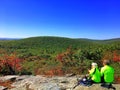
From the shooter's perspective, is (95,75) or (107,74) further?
(95,75)

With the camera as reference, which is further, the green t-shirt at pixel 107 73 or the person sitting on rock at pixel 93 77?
the person sitting on rock at pixel 93 77

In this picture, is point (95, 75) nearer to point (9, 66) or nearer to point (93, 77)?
point (93, 77)

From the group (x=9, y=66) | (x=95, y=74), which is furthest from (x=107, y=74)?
(x=9, y=66)

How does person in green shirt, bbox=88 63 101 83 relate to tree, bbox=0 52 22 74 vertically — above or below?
above

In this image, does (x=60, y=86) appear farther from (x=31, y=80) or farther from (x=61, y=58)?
(x=61, y=58)

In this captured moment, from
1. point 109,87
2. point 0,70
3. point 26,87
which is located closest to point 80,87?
point 109,87

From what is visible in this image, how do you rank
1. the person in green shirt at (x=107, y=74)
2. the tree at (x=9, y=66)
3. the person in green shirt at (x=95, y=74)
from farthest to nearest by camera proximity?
1. the tree at (x=9, y=66)
2. the person in green shirt at (x=95, y=74)
3. the person in green shirt at (x=107, y=74)

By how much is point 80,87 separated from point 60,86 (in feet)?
7.30

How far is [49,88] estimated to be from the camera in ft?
46.2

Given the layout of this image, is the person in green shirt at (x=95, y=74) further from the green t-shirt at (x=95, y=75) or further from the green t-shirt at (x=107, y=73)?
the green t-shirt at (x=107, y=73)

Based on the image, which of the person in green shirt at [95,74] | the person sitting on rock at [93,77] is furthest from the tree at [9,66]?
the person in green shirt at [95,74]

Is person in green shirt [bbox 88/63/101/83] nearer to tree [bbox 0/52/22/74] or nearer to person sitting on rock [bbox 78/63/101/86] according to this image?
person sitting on rock [bbox 78/63/101/86]

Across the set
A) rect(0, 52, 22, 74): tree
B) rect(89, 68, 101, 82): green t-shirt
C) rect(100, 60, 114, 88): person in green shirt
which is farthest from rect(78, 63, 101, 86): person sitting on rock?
rect(0, 52, 22, 74): tree

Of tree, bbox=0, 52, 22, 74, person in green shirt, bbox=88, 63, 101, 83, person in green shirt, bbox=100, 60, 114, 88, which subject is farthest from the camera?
tree, bbox=0, 52, 22, 74
